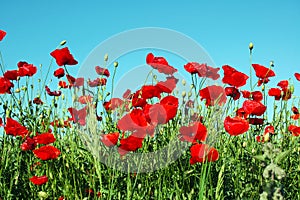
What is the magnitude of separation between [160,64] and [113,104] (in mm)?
379

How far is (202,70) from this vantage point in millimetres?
2314

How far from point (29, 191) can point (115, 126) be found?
0.63m

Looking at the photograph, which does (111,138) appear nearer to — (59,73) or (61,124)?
(61,124)

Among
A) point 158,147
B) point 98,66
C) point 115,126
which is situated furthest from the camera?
point 98,66

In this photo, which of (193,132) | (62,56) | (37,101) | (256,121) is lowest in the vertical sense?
(193,132)

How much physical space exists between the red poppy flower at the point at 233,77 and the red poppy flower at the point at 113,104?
2.06 ft

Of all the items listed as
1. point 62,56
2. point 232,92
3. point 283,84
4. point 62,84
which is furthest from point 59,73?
point 283,84

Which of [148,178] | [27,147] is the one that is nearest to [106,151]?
[148,178]

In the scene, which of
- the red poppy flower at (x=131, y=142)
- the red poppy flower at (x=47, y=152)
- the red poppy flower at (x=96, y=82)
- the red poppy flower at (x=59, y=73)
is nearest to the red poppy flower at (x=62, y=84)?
the red poppy flower at (x=59, y=73)

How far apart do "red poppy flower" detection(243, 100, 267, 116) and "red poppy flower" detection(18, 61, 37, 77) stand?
1.49 meters

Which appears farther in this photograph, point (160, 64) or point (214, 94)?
point (160, 64)

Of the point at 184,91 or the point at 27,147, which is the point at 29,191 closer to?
the point at 27,147

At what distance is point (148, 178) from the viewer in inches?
85.3

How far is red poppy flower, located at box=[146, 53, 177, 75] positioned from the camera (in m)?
2.31
